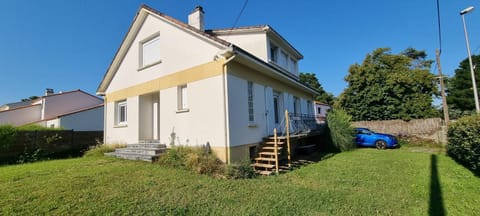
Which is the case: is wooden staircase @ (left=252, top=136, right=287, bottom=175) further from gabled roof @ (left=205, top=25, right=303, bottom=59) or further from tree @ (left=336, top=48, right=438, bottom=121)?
tree @ (left=336, top=48, right=438, bottom=121)

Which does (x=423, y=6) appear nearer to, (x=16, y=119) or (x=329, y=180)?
(x=329, y=180)

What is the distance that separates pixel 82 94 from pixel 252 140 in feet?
85.9

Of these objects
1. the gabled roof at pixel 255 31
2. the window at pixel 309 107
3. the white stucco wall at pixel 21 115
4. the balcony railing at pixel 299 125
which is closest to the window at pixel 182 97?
the gabled roof at pixel 255 31

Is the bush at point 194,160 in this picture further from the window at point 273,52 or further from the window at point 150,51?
the window at point 273,52

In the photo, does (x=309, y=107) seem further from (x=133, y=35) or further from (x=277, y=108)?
(x=133, y=35)

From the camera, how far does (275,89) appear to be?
34.1 ft

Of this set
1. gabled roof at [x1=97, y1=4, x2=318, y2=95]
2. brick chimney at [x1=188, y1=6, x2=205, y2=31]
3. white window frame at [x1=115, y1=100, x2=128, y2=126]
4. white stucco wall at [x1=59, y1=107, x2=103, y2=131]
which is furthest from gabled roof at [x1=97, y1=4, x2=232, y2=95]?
white stucco wall at [x1=59, y1=107, x2=103, y2=131]

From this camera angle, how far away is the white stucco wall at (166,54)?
26.6ft

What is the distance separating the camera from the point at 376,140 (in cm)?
1386

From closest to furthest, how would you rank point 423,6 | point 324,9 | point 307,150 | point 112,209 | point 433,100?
point 112,209, point 423,6, point 324,9, point 307,150, point 433,100

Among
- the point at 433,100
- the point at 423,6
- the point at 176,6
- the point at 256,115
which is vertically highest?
the point at 176,6

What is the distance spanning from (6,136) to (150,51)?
745cm

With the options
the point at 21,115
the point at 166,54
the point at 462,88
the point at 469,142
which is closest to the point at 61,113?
the point at 21,115

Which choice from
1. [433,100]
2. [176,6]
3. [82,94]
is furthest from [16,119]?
[433,100]
